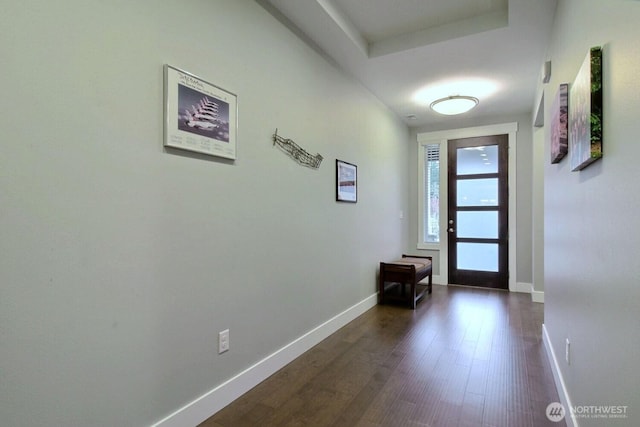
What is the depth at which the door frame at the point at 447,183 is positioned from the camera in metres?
4.79

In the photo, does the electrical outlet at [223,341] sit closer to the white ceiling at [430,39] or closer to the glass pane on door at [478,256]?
the white ceiling at [430,39]

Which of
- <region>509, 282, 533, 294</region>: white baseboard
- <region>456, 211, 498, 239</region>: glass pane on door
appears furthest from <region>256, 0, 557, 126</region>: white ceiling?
<region>509, 282, 533, 294</region>: white baseboard

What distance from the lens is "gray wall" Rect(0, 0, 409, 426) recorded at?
113 centimetres

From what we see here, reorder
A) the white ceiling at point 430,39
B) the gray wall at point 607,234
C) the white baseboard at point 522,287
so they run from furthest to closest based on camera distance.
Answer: the white baseboard at point 522,287 < the white ceiling at point 430,39 < the gray wall at point 607,234

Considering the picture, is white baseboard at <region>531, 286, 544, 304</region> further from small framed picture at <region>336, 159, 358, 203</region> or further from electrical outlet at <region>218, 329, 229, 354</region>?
electrical outlet at <region>218, 329, 229, 354</region>

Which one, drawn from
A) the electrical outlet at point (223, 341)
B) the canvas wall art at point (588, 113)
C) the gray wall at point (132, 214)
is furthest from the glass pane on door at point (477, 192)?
the electrical outlet at point (223, 341)

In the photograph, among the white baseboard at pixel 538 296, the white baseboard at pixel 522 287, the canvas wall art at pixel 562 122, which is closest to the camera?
the canvas wall art at pixel 562 122

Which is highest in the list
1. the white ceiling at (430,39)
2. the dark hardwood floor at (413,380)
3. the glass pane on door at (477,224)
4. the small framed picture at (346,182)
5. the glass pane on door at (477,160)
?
the white ceiling at (430,39)

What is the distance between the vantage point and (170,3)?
1616mm

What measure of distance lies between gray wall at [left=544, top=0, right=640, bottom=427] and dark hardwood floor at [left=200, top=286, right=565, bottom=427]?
0.38 metres

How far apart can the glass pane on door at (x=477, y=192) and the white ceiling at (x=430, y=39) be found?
1.48 meters

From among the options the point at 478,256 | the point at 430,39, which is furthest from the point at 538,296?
the point at 430,39

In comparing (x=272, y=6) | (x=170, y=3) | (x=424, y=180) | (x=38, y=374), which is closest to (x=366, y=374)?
(x=38, y=374)

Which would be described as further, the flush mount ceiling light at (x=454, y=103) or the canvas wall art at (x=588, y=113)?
the flush mount ceiling light at (x=454, y=103)
